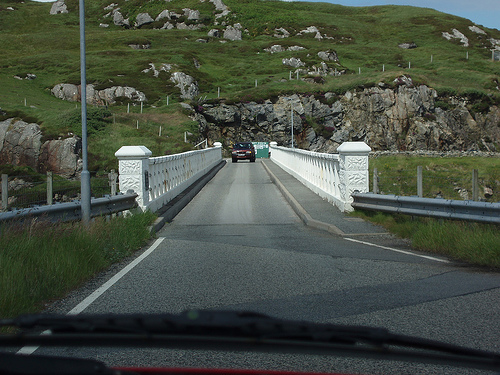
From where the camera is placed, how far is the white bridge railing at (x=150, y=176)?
1435 cm

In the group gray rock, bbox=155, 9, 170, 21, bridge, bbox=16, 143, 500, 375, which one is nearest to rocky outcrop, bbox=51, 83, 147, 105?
bridge, bbox=16, 143, 500, 375

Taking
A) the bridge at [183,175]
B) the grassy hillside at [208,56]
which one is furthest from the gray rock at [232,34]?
the bridge at [183,175]

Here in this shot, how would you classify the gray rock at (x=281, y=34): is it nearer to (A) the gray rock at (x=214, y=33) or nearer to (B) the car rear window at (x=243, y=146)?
(A) the gray rock at (x=214, y=33)

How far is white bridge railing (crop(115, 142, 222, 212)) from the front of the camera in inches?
565

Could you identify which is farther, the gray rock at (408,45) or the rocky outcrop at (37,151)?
the gray rock at (408,45)

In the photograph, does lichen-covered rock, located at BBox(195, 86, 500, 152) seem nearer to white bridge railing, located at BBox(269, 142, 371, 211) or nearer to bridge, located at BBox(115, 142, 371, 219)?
bridge, located at BBox(115, 142, 371, 219)

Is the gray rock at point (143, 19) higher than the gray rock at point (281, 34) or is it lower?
higher

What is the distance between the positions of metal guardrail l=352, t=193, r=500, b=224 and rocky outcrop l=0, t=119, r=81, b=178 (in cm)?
3172

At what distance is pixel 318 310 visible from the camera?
605cm

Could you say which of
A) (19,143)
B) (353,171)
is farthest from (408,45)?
(353,171)

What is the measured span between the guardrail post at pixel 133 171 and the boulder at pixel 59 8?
158057 mm

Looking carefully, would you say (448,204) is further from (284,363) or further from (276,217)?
(284,363)

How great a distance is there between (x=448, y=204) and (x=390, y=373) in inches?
293

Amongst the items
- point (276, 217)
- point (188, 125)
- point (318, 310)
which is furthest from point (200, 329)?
point (188, 125)
